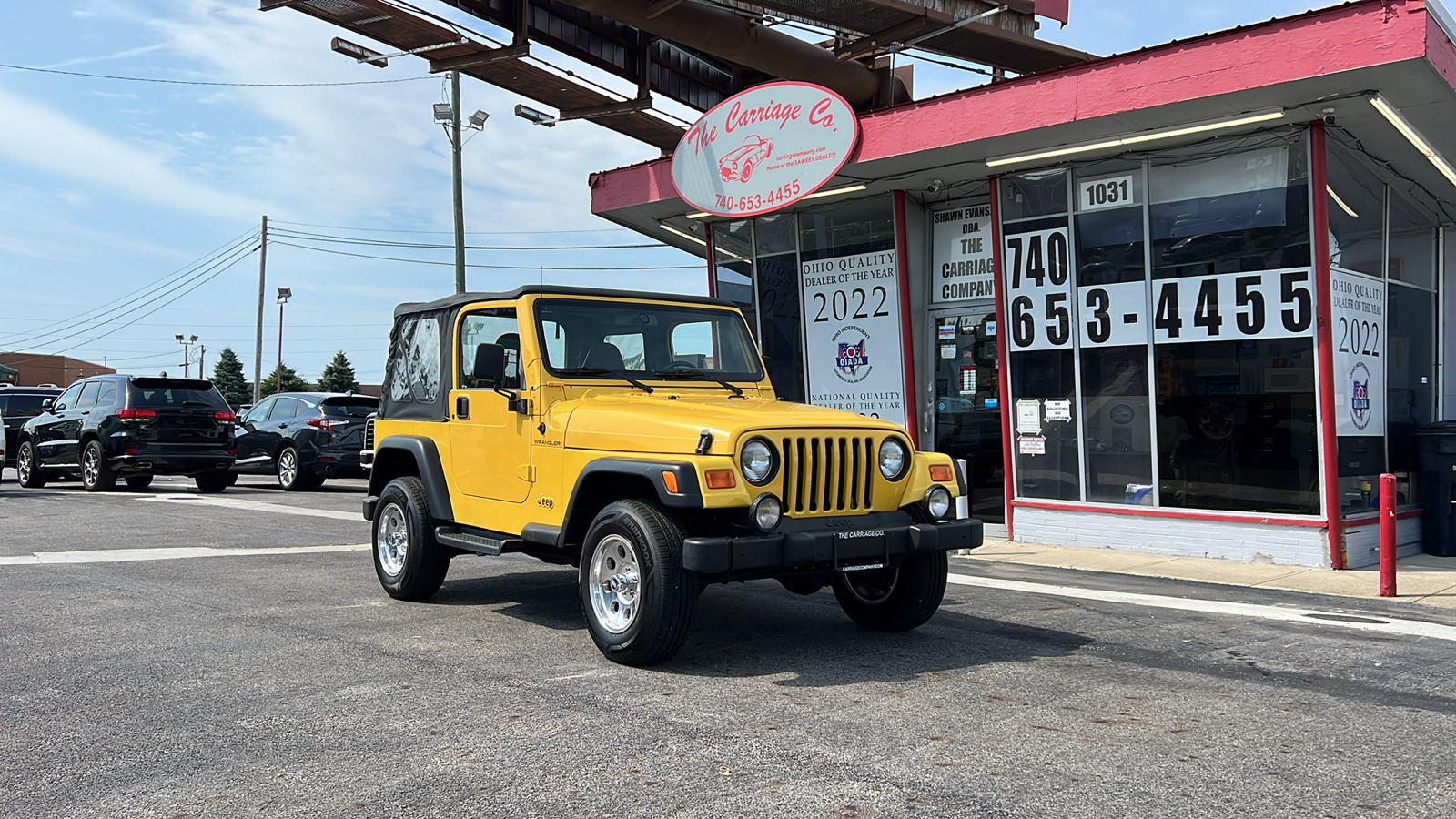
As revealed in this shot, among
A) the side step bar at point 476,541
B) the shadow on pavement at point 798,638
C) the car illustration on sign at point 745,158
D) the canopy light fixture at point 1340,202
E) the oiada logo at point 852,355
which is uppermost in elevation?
the car illustration on sign at point 745,158

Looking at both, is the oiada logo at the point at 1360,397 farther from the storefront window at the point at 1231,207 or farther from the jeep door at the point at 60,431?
the jeep door at the point at 60,431

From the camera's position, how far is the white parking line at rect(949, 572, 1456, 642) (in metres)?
7.33

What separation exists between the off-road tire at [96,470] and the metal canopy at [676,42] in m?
7.20

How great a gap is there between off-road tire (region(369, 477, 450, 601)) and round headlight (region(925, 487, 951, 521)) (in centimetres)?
329

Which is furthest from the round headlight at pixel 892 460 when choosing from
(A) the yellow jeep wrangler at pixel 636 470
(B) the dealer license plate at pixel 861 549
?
(B) the dealer license plate at pixel 861 549

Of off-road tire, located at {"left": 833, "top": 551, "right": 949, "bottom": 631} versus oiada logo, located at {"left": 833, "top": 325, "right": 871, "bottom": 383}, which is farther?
oiada logo, located at {"left": 833, "top": 325, "right": 871, "bottom": 383}

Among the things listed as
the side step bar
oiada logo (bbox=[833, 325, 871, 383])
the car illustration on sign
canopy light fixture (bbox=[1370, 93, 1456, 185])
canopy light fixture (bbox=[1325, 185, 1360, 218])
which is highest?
the car illustration on sign

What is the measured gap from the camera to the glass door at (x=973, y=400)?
13492 millimetres

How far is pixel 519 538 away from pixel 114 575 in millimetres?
3904

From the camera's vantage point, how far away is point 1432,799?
3.90 m

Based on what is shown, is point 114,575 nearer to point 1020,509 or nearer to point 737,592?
point 737,592

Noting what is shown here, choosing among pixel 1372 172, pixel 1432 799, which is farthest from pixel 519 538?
pixel 1372 172

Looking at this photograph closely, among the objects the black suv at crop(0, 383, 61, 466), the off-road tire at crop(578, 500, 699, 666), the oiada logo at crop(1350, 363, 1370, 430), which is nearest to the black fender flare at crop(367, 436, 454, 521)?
the off-road tire at crop(578, 500, 699, 666)

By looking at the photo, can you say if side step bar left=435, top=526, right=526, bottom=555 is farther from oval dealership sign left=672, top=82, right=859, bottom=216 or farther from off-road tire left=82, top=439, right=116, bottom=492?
off-road tire left=82, top=439, right=116, bottom=492
